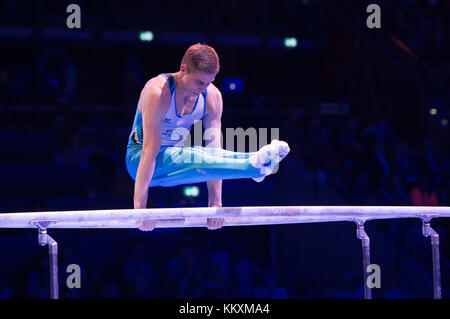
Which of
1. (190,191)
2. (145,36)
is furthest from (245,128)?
(145,36)

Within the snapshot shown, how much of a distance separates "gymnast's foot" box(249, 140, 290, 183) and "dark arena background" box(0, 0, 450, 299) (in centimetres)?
350

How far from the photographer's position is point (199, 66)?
3.18 meters

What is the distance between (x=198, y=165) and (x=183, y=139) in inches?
14.0

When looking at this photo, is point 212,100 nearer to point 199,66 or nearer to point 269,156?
point 199,66

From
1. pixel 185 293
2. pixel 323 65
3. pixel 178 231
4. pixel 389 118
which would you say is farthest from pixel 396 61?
pixel 185 293

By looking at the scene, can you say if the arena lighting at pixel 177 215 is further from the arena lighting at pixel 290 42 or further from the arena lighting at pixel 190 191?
the arena lighting at pixel 290 42

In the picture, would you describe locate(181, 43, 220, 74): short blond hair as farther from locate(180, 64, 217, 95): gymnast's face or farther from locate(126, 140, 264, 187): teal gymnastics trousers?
locate(126, 140, 264, 187): teal gymnastics trousers

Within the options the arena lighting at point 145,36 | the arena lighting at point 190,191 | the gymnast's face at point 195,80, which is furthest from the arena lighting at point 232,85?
the gymnast's face at point 195,80

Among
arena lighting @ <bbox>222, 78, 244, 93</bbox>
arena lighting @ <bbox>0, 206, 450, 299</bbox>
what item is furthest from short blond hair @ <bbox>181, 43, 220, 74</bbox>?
arena lighting @ <bbox>222, 78, 244, 93</bbox>

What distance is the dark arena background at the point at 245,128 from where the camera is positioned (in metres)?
7.46

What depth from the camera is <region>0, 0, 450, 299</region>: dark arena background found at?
746 cm

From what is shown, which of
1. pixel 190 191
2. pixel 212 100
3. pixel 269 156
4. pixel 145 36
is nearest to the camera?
pixel 269 156

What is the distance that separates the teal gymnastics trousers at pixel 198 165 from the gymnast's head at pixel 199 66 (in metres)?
0.37
